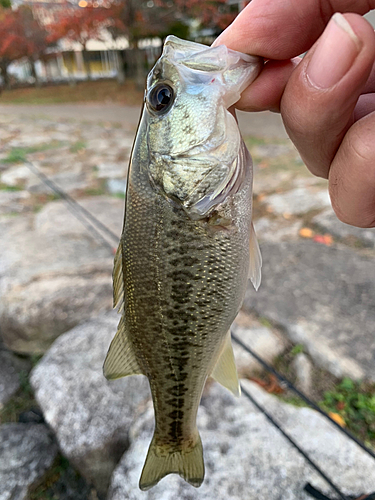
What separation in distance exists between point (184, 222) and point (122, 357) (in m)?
0.61

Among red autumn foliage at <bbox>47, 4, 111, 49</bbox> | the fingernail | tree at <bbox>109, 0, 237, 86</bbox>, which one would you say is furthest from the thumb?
red autumn foliage at <bbox>47, 4, 111, 49</bbox>

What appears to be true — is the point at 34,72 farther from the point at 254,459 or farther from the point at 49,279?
the point at 254,459

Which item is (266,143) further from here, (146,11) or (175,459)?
(146,11)

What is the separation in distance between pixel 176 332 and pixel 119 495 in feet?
3.51

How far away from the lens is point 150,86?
1429mm

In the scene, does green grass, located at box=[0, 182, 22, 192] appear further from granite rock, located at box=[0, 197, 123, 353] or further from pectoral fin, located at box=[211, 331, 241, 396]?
pectoral fin, located at box=[211, 331, 241, 396]

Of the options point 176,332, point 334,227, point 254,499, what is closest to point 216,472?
point 254,499

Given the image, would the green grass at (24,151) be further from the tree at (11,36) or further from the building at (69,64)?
the building at (69,64)

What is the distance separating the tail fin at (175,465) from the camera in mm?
1597

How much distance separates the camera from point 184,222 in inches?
55.9

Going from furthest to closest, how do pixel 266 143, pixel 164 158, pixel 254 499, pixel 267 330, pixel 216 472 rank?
pixel 266 143
pixel 267 330
pixel 216 472
pixel 254 499
pixel 164 158

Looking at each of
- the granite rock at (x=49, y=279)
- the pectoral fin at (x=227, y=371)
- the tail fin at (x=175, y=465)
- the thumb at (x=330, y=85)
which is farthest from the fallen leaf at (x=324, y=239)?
the tail fin at (x=175, y=465)

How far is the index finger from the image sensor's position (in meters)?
1.46

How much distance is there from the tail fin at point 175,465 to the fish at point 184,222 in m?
0.04
